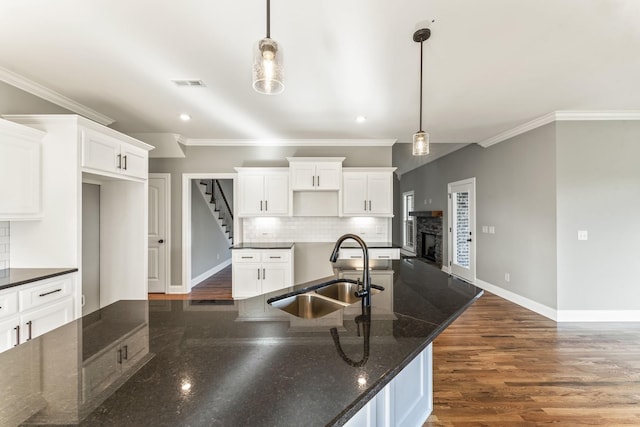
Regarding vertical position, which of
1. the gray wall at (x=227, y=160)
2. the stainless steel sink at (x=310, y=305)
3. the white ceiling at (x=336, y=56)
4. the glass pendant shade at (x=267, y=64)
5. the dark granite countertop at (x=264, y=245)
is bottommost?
the stainless steel sink at (x=310, y=305)

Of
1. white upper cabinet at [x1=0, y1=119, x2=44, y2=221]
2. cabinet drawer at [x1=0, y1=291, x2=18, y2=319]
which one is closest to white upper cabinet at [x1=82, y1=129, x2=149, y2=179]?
white upper cabinet at [x1=0, y1=119, x2=44, y2=221]

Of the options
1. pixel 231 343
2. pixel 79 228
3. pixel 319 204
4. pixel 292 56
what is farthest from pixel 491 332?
→ pixel 79 228

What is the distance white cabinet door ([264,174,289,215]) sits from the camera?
461 centimetres

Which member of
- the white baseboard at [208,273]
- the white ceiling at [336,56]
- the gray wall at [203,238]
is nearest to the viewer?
the white ceiling at [336,56]

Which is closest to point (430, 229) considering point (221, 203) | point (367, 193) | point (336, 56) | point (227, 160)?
point (367, 193)

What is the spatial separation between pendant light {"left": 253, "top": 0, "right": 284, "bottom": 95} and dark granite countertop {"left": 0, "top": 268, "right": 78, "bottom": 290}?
223 cm

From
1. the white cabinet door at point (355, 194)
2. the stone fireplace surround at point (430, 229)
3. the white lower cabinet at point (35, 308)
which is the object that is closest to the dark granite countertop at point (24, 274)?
the white lower cabinet at point (35, 308)

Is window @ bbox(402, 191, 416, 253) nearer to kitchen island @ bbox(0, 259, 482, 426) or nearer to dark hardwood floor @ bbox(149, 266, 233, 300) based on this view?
dark hardwood floor @ bbox(149, 266, 233, 300)

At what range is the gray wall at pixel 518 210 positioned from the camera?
3.73m

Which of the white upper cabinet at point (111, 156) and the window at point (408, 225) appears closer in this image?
the white upper cabinet at point (111, 156)

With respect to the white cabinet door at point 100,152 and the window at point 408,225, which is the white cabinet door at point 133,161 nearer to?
the white cabinet door at point 100,152

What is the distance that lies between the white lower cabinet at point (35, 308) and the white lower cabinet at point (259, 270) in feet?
6.72

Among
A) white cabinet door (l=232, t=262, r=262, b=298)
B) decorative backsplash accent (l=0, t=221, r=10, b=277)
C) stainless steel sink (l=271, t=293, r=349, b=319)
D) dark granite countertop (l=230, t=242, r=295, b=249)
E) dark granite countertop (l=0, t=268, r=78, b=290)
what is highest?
decorative backsplash accent (l=0, t=221, r=10, b=277)

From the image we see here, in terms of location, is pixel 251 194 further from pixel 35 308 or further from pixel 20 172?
pixel 35 308
